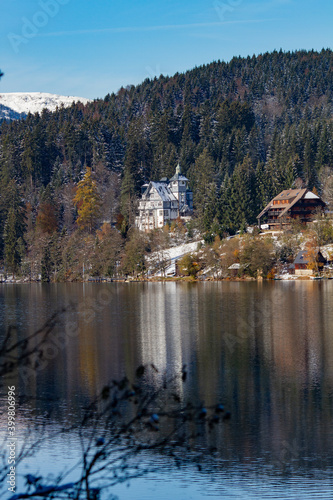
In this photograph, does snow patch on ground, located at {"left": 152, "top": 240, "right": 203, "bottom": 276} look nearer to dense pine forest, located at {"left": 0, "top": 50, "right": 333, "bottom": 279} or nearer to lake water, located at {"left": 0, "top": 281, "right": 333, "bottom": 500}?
dense pine forest, located at {"left": 0, "top": 50, "right": 333, "bottom": 279}

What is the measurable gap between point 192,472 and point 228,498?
1826mm

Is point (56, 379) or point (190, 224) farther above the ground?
point (190, 224)

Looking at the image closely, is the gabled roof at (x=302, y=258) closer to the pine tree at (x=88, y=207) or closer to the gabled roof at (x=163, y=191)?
the gabled roof at (x=163, y=191)

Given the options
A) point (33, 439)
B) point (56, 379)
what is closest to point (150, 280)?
point (56, 379)

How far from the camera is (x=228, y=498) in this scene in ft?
50.3

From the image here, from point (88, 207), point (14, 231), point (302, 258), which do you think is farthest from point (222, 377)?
point (14, 231)

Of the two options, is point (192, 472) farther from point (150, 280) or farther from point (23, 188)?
point (23, 188)

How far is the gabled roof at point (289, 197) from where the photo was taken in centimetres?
9506

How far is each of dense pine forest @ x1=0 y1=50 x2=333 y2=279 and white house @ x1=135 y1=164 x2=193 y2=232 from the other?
9.79 feet

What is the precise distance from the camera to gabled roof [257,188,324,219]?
95062mm

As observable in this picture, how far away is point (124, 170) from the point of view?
431 ft

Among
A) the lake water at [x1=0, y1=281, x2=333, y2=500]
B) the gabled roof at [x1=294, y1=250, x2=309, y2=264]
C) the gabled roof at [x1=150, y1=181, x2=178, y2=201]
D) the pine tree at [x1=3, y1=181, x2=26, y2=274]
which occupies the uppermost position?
the gabled roof at [x1=150, y1=181, x2=178, y2=201]

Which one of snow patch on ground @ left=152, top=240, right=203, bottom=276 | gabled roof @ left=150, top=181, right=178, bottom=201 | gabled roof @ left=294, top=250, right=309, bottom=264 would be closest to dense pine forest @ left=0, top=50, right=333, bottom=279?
snow patch on ground @ left=152, top=240, right=203, bottom=276

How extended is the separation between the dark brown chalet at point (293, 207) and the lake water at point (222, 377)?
3555cm
